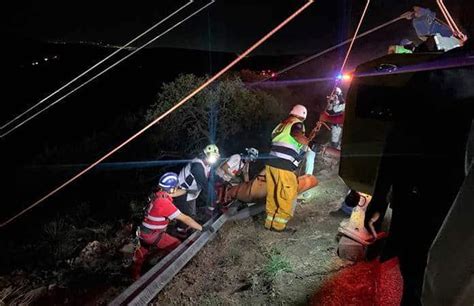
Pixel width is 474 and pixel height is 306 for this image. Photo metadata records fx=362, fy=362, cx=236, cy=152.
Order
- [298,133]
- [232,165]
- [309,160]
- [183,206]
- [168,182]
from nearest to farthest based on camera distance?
1. [168,182]
2. [298,133]
3. [183,206]
4. [232,165]
5. [309,160]

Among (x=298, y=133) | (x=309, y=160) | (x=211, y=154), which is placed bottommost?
(x=309, y=160)

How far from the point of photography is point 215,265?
5.69 meters

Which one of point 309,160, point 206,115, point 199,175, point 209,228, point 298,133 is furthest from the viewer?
point 206,115

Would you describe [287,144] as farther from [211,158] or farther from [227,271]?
[227,271]

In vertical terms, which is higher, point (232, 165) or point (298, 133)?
point (298, 133)

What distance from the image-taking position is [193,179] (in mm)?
6863

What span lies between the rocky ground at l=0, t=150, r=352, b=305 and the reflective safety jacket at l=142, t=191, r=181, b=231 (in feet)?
2.68

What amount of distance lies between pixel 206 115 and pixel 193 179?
26.2 ft

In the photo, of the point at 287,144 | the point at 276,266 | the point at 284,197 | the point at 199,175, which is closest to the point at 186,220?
the point at 199,175

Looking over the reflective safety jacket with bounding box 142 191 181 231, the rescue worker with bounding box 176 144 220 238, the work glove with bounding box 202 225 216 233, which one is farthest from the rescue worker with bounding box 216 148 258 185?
the reflective safety jacket with bounding box 142 191 181 231

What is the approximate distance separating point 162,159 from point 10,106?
22.4 m

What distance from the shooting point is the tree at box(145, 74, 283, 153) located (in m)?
13.9

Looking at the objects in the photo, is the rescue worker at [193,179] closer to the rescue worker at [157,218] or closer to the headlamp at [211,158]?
the headlamp at [211,158]

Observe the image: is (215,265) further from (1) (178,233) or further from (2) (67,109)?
(2) (67,109)
